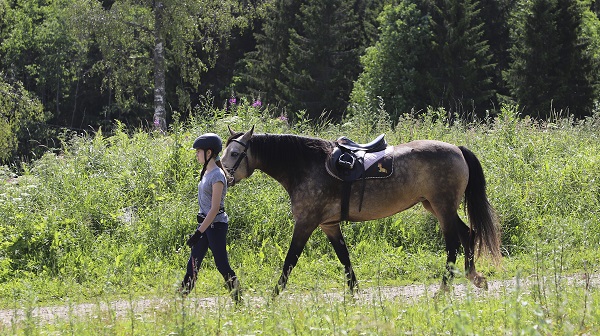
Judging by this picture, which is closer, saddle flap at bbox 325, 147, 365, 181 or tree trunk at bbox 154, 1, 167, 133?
saddle flap at bbox 325, 147, 365, 181

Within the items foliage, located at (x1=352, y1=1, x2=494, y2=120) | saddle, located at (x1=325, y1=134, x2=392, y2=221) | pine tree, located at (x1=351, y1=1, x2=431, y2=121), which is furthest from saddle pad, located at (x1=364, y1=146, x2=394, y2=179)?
pine tree, located at (x1=351, y1=1, x2=431, y2=121)

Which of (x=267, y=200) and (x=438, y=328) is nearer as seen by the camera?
(x=438, y=328)

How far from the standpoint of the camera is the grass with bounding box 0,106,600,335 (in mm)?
8789

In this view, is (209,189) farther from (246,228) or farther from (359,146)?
(246,228)

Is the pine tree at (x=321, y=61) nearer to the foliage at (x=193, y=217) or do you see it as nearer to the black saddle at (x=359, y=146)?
the foliage at (x=193, y=217)

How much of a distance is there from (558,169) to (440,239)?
9.90 ft

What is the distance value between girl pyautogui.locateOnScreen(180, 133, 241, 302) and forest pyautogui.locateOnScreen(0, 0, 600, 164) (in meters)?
16.8

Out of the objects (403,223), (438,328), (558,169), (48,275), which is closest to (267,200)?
(403,223)

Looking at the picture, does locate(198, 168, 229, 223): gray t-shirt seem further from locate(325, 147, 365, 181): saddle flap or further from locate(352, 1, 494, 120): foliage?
locate(352, 1, 494, 120): foliage

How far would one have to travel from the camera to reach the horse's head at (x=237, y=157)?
8180 mm

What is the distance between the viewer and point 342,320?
6543mm

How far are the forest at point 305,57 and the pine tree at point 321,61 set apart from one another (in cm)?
8

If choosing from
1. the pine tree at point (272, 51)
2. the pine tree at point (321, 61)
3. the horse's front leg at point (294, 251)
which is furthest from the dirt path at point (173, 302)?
the pine tree at point (272, 51)

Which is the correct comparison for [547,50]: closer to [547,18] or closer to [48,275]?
[547,18]
